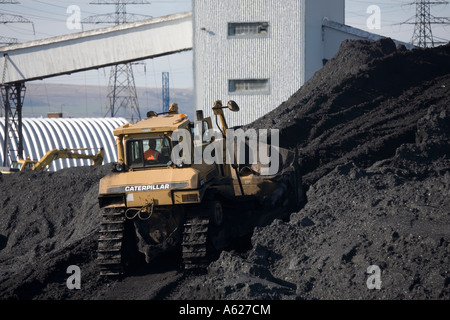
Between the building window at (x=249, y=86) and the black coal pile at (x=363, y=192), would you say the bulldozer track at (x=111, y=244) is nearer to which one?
the black coal pile at (x=363, y=192)

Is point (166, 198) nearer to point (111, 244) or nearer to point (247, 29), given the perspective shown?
point (111, 244)

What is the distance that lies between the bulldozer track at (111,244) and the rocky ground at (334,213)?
0.27 metres

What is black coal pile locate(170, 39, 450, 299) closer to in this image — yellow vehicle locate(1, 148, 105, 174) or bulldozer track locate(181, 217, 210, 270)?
bulldozer track locate(181, 217, 210, 270)

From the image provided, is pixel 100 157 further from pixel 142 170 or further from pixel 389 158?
pixel 142 170

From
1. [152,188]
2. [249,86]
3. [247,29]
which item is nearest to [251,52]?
[247,29]

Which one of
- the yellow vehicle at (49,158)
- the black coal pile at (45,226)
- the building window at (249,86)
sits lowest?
the black coal pile at (45,226)

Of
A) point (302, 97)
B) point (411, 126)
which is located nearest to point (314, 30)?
point (302, 97)

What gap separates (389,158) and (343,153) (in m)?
1.33

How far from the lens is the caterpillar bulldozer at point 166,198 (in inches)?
501

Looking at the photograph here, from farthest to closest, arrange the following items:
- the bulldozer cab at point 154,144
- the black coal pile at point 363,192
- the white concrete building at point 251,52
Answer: the white concrete building at point 251,52 < the bulldozer cab at point 154,144 < the black coal pile at point 363,192

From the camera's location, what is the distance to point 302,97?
75.1ft

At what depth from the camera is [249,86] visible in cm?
3006

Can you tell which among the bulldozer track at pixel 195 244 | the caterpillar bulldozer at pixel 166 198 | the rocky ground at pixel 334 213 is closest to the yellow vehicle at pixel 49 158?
the rocky ground at pixel 334 213

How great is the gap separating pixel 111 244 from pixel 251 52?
18.3 meters
